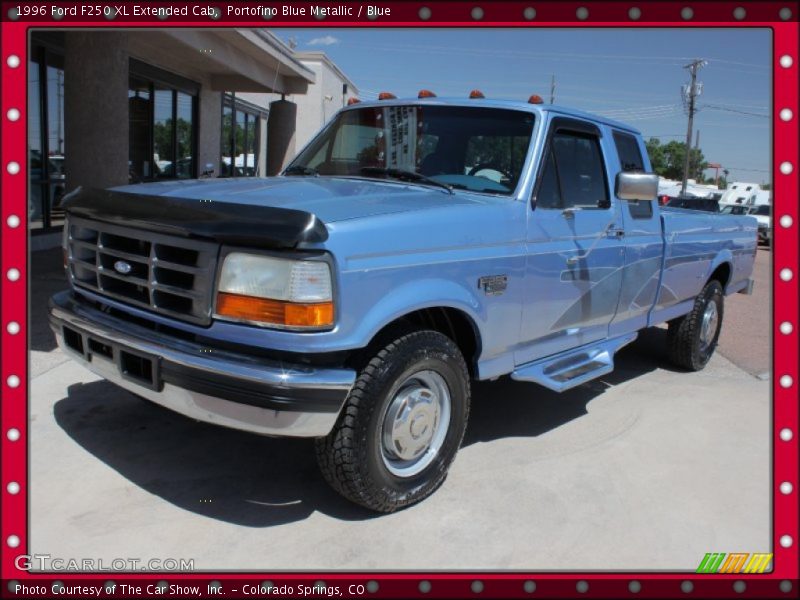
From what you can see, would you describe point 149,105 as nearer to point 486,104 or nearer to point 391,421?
point 486,104

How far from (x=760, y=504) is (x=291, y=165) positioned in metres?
3.41

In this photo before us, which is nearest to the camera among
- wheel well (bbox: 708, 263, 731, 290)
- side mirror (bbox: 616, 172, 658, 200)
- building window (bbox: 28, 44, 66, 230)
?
side mirror (bbox: 616, 172, 658, 200)

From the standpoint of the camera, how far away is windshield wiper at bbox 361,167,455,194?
12.7 ft

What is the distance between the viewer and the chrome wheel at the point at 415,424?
10.3ft

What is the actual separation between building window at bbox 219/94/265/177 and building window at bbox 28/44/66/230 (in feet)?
23.8

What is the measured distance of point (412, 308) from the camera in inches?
118

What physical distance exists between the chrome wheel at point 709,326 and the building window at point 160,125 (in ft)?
31.1

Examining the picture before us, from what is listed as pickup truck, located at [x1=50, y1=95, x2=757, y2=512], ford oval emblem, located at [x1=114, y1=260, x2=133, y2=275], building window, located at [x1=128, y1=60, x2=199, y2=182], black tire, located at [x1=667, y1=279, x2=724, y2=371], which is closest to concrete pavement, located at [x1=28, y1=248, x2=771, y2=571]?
pickup truck, located at [x1=50, y1=95, x2=757, y2=512]

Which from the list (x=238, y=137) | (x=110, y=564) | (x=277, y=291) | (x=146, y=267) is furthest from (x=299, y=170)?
(x=238, y=137)

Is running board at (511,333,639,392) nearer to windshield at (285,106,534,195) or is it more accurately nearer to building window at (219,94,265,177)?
windshield at (285,106,534,195)

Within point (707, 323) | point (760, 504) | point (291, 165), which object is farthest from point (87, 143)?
point (760, 504)

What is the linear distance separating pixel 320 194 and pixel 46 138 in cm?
807

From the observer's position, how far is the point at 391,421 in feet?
10.2

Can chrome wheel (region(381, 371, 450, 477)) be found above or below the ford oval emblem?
below
